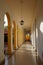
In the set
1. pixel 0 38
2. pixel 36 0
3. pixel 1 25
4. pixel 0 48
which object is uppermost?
pixel 36 0

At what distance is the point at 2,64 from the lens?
6918 mm

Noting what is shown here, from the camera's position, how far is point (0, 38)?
7.57 meters

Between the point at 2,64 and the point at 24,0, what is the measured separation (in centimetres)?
471

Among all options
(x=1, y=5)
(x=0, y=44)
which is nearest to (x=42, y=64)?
(x=0, y=44)

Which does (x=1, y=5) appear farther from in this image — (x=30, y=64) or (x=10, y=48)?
(x=10, y=48)

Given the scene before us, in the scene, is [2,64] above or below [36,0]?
below

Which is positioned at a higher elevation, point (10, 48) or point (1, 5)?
point (1, 5)

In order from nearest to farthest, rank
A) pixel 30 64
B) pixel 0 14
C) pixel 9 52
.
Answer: pixel 30 64, pixel 0 14, pixel 9 52

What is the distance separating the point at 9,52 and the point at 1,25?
4086 mm

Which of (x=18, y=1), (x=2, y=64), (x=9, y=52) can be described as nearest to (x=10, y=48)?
(x=9, y=52)

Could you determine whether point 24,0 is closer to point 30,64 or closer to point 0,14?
point 0,14

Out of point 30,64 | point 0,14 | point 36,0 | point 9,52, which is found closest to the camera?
point 30,64

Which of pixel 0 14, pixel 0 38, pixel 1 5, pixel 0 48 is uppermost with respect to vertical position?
pixel 1 5

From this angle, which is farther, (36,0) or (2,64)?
(36,0)
